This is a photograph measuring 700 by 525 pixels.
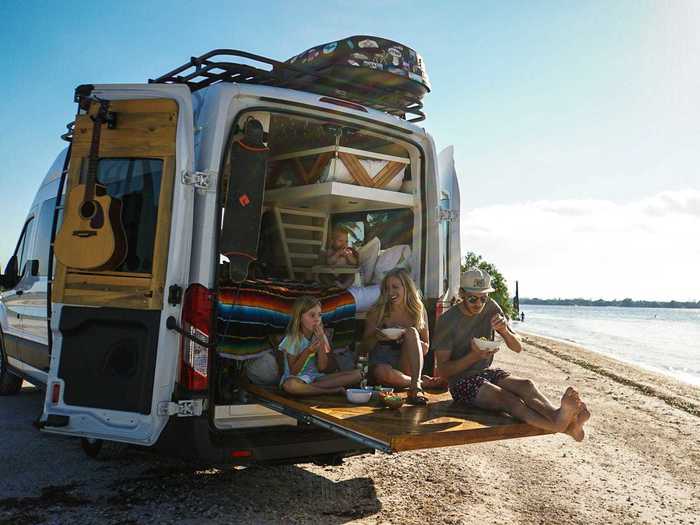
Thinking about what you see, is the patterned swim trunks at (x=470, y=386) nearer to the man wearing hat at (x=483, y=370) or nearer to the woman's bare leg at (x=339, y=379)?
the man wearing hat at (x=483, y=370)

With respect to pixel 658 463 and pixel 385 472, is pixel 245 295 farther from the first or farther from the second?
pixel 658 463

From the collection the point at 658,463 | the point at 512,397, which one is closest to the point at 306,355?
the point at 512,397

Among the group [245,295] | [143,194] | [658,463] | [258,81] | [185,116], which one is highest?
[258,81]

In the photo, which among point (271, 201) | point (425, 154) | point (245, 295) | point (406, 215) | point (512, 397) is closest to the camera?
point (512, 397)

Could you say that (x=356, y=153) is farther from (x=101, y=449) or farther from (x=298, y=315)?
(x=101, y=449)

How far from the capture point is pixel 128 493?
4285 millimetres

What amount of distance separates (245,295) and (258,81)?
4.74 ft

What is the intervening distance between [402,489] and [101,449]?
2.44 metres

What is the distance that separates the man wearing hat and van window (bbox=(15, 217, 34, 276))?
430 cm

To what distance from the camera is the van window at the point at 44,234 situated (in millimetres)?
5664

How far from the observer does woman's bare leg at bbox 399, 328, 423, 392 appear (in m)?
3.91

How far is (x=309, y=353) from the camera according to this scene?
13.8 feet

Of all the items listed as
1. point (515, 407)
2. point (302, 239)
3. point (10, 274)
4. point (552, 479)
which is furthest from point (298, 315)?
point (10, 274)

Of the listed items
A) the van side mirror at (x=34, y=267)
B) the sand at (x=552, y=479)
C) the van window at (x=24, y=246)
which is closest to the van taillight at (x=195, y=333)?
the sand at (x=552, y=479)
